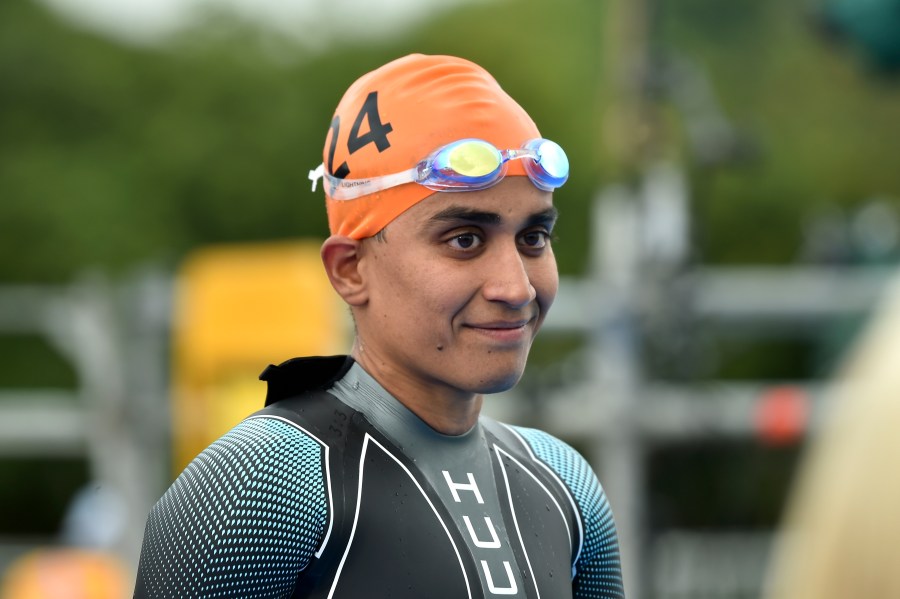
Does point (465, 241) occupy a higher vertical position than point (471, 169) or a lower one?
lower

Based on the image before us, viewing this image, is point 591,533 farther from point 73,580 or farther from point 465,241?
point 73,580

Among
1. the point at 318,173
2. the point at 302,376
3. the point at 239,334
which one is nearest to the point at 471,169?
the point at 318,173

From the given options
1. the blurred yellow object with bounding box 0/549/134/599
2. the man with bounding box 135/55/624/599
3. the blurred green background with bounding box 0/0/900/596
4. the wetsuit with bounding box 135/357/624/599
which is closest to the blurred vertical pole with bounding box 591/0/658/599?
the blurred yellow object with bounding box 0/549/134/599

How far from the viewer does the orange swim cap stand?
2992 mm

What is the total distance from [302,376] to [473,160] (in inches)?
26.3

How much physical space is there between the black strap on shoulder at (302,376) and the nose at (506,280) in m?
0.46

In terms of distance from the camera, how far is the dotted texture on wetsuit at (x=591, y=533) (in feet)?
10.9

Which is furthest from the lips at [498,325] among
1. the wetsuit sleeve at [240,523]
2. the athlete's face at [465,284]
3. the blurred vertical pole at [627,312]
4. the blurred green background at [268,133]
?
the blurred green background at [268,133]

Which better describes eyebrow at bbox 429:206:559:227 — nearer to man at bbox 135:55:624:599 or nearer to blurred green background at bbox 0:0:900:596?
man at bbox 135:55:624:599

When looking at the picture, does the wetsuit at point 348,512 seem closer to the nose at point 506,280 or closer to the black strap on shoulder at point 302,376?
the black strap on shoulder at point 302,376

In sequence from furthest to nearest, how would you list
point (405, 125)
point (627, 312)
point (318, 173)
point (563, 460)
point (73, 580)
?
point (73, 580) < point (627, 312) < point (563, 460) < point (318, 173) < point (405, 125)

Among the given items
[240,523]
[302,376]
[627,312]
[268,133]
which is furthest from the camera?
[268,133]

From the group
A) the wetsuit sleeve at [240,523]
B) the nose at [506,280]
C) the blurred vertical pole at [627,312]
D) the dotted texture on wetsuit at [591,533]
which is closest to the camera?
the wetsuit sleeve at [240,523]

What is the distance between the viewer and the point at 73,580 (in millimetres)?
9133
